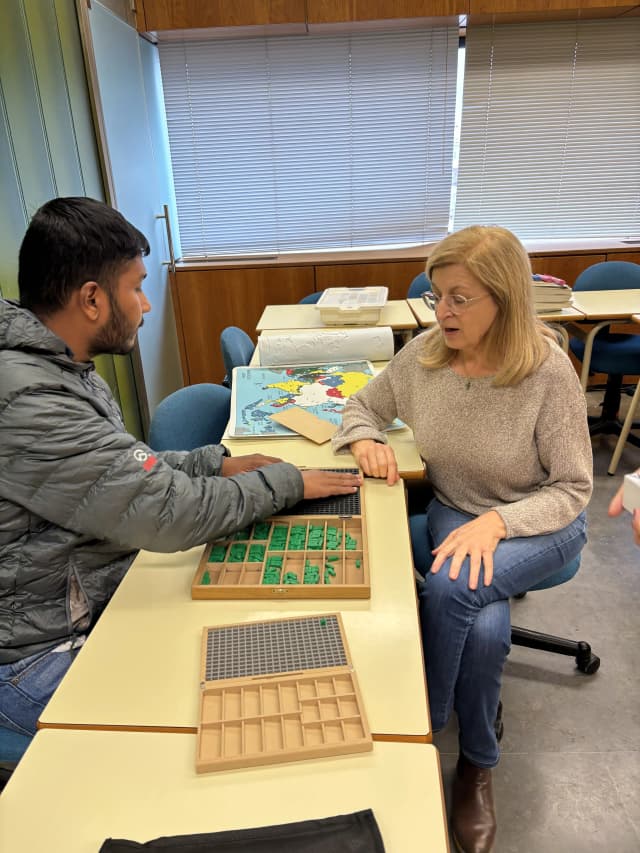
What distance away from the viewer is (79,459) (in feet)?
3.43


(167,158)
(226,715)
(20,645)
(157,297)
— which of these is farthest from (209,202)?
(226,715)

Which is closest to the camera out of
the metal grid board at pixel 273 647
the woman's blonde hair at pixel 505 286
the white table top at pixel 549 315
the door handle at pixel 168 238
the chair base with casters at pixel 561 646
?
the metal grid board at pixel 273 647

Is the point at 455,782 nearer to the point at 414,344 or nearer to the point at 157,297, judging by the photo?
the point at 414,344

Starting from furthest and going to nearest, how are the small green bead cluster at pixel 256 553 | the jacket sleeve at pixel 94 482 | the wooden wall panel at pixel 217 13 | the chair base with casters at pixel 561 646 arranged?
the wooden wall panel at pixel 217 13 < the chair base with casters at pixel 561 646 < the small green bead cluster at pixel 256 553 < the jacket sleeve at pixel 94 482

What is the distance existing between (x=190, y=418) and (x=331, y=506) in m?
0.70

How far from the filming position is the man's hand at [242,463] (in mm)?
1485

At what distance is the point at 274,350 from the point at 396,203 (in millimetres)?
2527

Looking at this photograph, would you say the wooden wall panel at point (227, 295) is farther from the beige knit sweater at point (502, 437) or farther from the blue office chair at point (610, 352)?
the beige knit sweater at point (502, 437)

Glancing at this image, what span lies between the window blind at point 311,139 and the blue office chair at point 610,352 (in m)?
1.24

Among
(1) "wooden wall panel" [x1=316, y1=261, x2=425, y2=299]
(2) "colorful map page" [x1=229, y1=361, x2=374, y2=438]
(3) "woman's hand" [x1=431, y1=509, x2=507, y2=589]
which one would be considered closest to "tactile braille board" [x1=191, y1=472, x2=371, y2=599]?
(3) "woman's hand" [x1=431, y1=509, x2=507, y2=589]

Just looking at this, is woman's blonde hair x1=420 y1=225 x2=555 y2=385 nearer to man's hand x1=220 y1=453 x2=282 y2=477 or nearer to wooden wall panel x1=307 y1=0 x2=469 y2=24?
man's hand x1=220 y1=453 x2=282 y2=477

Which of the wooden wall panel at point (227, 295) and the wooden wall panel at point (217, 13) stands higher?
the wooden wall panel at point (217, 13)

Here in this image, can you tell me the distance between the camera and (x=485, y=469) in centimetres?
150

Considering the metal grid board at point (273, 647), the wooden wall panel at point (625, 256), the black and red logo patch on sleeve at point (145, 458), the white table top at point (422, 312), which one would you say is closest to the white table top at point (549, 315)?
the white table top at point (422, 312)
